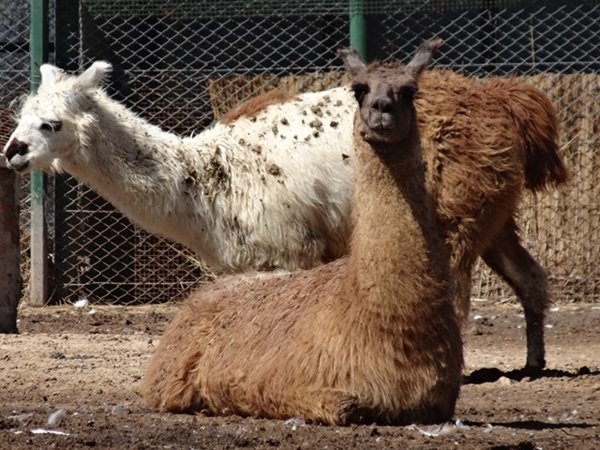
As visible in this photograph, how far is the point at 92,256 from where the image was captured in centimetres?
1047

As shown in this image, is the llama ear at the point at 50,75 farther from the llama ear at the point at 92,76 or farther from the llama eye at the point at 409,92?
the llama eye at the point at 409,92

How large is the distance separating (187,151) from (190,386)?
2504mm

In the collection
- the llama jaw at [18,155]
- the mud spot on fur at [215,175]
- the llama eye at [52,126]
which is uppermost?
the llama eye at [52,126]

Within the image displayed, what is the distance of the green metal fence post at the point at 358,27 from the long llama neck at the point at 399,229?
203 inches

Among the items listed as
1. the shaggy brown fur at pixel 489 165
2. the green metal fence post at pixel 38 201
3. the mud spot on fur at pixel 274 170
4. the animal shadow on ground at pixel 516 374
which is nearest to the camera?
the shaggy brown fur at pixel 489 165

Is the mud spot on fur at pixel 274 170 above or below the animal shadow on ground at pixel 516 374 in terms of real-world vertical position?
above

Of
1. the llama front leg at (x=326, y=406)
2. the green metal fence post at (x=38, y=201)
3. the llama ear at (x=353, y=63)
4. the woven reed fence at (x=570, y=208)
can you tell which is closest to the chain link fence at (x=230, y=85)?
the woven reed fence at (x=570, y=208)

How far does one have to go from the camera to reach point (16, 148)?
7430mm

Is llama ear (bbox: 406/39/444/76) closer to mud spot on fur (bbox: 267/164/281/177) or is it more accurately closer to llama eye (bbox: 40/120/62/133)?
mud spot on fur (bbox: 267/164/281/177)

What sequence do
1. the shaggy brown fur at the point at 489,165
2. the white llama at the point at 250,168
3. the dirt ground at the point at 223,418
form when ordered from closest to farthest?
the dirt ground at the point at 223,418, the shaggy brown fur at the point at 489,165, the white llama at the point at 250,168

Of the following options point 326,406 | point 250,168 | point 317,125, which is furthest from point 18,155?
point 326,406

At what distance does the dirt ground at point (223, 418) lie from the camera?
435 cm

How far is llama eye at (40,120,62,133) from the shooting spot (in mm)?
7391

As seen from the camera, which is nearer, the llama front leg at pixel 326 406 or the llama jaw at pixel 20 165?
the llama front leg at pixel 326 406
